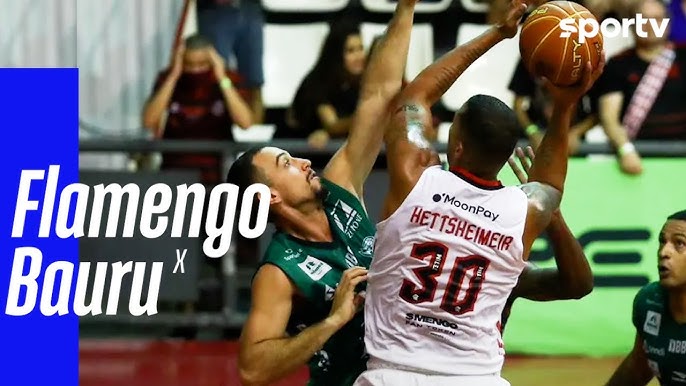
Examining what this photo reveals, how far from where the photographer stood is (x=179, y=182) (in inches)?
397

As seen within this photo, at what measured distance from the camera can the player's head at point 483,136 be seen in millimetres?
5094

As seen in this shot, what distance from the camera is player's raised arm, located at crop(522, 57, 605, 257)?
5254mm

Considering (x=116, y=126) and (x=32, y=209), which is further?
(x=116, y=126)

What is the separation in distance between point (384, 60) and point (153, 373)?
161 inches

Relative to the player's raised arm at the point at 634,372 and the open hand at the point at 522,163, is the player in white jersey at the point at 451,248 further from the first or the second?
the player's raised arm at the point at 634,372

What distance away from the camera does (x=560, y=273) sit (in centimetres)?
→ 575

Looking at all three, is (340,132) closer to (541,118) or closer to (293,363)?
(541,118)

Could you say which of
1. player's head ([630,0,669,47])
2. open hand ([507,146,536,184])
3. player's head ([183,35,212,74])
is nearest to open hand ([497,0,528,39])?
open hand ([507,146,536,184])

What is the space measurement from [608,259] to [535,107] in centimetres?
117

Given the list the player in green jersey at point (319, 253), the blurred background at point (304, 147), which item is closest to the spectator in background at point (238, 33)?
the blurred background at point (304, 147)

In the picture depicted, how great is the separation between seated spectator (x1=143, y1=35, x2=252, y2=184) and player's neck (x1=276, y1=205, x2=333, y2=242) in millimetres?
4346

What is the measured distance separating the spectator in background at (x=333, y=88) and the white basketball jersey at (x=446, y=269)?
4.75 meters

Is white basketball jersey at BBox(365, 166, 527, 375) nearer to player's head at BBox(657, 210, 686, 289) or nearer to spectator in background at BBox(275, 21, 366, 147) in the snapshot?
player's head at BBox(657, 210, 686, 289)

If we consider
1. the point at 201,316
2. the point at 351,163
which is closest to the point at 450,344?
the point at 351,163
